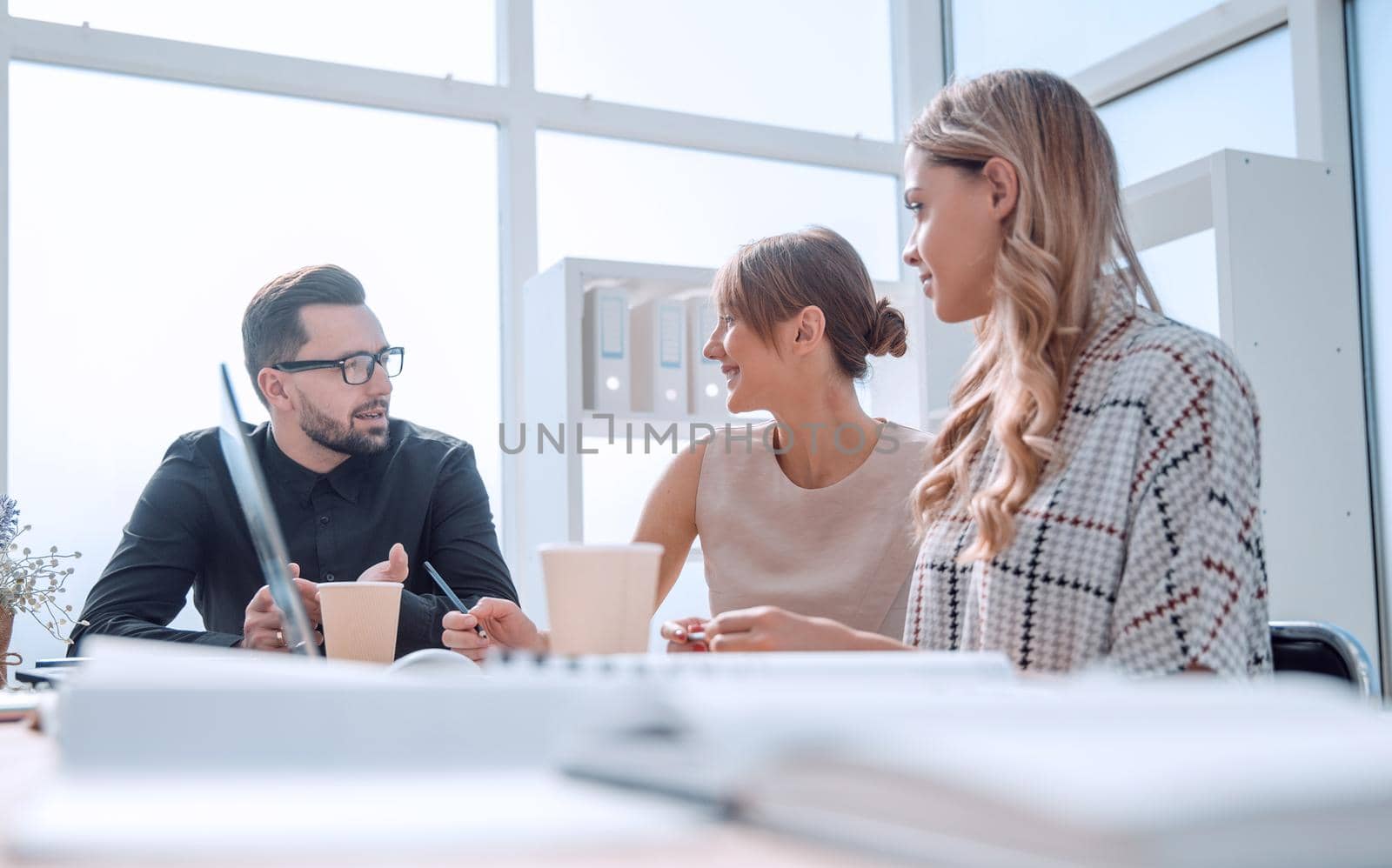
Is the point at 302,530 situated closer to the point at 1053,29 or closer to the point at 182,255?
the point at 182,255

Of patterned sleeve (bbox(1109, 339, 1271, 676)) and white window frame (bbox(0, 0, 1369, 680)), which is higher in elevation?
white window frame (bbox(0, 0, 1369, 680))

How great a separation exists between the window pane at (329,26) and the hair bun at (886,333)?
224cm

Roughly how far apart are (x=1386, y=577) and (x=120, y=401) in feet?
11.1

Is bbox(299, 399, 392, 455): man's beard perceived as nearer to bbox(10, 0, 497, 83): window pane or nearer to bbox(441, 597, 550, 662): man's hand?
bbox(441, 597, 550, 662): man's hand

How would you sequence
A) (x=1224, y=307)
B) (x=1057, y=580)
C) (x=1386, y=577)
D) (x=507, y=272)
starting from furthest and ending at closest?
(x=507, y=272), (x=1386, y=577), (x=1224, y=307), (x=1057, y=580)

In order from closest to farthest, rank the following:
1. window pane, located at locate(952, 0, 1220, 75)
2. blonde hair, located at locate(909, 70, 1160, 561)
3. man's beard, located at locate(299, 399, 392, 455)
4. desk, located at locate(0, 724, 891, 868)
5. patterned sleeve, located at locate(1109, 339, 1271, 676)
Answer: desk, located at locate(0, 724, 891, 868)
patterned sleeve, located at locate(1109, 339, 1271, 676)
blonde hair, located at locate(909, 70, 1160, 561)
man's beard, located at locate(299, 399, 392, 455)
window pane, located at locate(952, 0, 1220, 75)

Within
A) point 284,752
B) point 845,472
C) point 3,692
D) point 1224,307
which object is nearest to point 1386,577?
point 1224,307

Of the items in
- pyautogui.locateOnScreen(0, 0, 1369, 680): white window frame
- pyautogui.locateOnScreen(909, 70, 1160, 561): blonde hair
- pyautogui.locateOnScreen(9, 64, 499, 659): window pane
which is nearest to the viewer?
pyautogui.locateOnScreen(909, 70, 1160, 561): blonde hair

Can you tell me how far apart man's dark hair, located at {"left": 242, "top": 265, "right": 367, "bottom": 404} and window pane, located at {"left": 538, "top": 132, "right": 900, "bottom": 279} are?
1579mm

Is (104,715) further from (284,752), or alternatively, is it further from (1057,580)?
(1057,580)

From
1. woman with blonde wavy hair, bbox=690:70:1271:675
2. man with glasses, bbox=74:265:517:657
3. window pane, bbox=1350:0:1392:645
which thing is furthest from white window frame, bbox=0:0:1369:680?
woman with blonde wavy hair, bbox=690:70:1271:675

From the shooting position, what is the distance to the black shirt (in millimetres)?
2203

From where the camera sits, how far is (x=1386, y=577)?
3.24 meters

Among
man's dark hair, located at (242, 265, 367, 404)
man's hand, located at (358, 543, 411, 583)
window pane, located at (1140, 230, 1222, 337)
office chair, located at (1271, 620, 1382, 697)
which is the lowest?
office chair, located at (1271, 620, 1382, 697)
